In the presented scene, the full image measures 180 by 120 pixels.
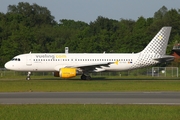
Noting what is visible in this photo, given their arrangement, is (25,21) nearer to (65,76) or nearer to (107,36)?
(107,36)

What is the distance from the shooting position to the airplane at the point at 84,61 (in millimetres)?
47531

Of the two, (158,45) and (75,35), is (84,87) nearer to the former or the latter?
(158,45)

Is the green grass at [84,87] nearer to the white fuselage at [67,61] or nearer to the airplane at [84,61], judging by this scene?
the airplane at [84,61]

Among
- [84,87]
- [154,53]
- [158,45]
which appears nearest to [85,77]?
Result: [154,53]

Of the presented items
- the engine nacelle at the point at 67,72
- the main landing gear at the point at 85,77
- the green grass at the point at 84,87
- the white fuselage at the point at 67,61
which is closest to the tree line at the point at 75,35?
the white fuselage at the point at 67,61

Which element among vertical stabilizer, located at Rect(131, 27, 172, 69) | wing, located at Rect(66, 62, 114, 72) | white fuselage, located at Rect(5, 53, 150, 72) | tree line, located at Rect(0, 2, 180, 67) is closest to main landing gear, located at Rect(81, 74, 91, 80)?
wing, located at Rect(66, 62, 114, 72)

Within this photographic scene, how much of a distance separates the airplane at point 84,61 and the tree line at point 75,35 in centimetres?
2339
